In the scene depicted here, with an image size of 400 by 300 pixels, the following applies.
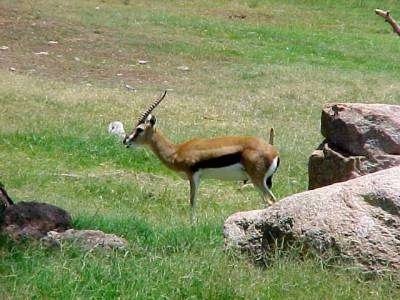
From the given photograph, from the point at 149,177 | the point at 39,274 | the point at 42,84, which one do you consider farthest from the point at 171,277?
the point at 42,84

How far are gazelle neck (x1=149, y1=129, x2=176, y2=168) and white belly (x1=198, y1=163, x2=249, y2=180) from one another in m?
0.63

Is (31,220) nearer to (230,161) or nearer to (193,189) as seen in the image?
(193,189)

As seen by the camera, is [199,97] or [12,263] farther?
[199,97]

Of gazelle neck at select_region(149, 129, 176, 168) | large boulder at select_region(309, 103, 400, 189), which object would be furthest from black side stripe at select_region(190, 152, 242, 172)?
large boulder at select_region(309, 103, 400, 189)

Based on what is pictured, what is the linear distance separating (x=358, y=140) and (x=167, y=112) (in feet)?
23.1

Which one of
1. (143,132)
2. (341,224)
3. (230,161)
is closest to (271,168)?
(230,161)

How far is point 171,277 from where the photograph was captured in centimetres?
608

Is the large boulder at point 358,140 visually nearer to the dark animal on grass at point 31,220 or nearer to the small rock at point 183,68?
the dark animal on grass at point 31,220

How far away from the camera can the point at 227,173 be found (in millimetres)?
10805

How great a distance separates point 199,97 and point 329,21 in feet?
36.0

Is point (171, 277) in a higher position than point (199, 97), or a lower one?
higher

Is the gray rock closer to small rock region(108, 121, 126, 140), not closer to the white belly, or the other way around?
the white belly

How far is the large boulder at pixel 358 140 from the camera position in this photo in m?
9.10

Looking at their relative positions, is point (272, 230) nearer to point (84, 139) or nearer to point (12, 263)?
point (12, 263)
